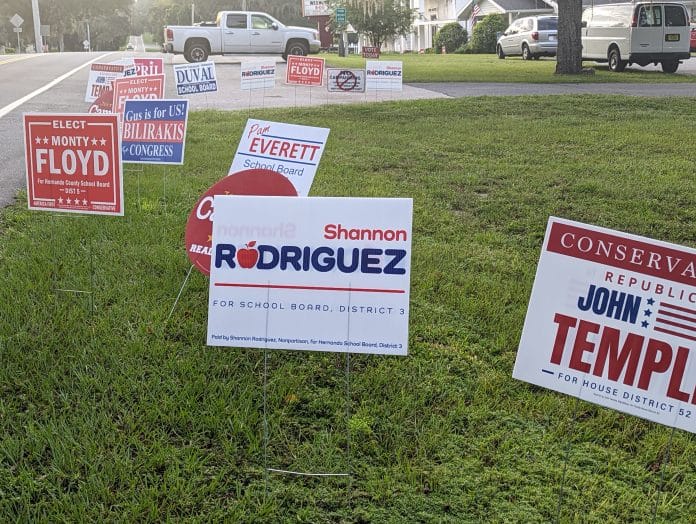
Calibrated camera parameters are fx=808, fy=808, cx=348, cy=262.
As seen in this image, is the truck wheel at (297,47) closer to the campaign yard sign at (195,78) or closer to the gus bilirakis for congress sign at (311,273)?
the campaign yard sign at (195,78)

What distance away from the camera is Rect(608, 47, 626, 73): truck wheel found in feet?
81.8

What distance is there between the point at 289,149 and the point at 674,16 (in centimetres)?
2261

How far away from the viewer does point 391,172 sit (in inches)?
353

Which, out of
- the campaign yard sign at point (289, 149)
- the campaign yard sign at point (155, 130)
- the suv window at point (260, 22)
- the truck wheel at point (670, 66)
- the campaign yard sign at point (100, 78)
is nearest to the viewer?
the campaign yard sign at point (289, 149)

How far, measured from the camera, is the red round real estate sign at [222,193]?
4355 millimetres

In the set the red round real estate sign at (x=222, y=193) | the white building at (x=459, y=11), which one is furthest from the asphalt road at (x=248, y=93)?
the white building at (x=459, y=11)

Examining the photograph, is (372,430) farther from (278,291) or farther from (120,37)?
(120,37)

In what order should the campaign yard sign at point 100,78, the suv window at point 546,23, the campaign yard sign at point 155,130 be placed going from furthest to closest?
the suv window at point 546,23
the campaign yard sign at point 100,78
the campaign yard sign at point 155,130

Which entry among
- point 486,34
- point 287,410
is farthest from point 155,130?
point 486,34

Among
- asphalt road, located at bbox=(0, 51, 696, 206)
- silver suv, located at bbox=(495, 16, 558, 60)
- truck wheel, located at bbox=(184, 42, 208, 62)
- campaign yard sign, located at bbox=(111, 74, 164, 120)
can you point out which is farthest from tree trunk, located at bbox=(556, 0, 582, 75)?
campaign yard sign, located at bbox=(111, 74, 164, 120)

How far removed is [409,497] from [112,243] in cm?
357

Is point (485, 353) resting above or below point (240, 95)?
below

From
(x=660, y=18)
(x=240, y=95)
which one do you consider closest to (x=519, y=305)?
(x=240, y=95)

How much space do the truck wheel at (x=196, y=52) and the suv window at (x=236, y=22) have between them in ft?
4.39
